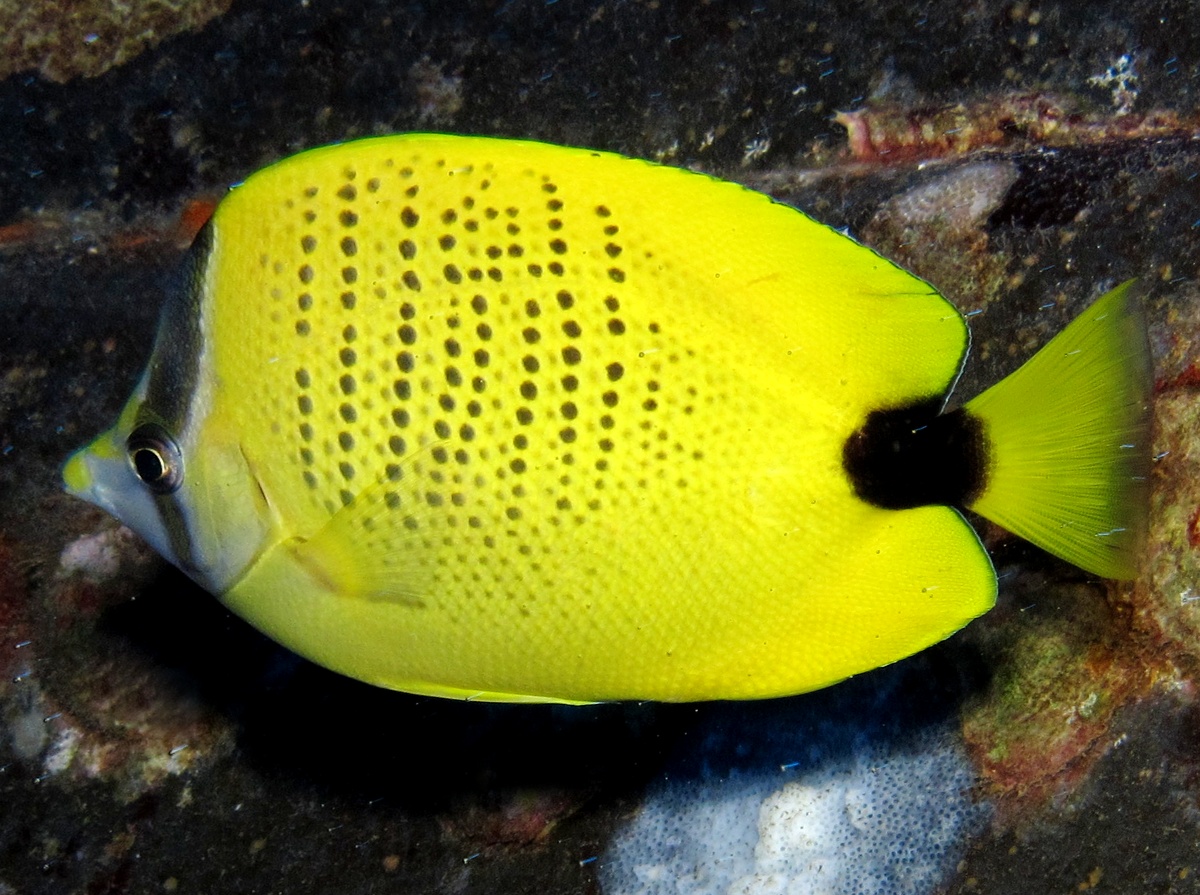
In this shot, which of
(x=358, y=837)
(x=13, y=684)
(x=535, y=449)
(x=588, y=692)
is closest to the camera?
(x=535, y=449)

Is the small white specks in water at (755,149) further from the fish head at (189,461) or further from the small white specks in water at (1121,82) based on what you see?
the fish head at (189,461)

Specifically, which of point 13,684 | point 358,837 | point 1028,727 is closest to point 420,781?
point 358,837

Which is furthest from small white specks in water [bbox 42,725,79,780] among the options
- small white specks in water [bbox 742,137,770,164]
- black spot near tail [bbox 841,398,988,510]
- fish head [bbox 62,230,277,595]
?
small white specks in water [bbox 742,137,770,164]

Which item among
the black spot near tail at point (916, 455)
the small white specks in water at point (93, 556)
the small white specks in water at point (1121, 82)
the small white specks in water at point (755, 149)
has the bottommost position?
the small white specks in water at point (93, 556)

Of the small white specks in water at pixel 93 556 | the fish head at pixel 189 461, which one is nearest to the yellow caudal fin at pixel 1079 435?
the fish head at pixel 189 461

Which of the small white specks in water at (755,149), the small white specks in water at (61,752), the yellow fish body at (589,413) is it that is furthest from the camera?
the small white specks in water at (755,149)

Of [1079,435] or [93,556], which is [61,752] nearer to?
[93,556]

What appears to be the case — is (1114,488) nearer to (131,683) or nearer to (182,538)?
(182,538)

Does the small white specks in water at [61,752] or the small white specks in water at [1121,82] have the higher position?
the small white specks in water at [1121,82]
